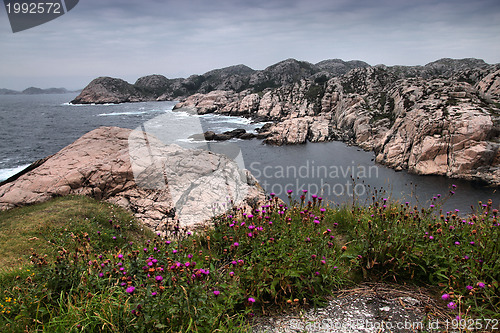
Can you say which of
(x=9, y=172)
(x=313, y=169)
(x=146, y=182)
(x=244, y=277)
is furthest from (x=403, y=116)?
(x=9, y=172)

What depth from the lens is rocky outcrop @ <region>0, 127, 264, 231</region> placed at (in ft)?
41.6

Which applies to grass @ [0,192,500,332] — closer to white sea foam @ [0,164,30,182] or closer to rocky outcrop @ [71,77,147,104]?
white sea foam @ [0,164,30,182]

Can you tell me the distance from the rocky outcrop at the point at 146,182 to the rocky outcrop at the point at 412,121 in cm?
2983

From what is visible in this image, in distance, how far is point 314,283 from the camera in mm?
3932

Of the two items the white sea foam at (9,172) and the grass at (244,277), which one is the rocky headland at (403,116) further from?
the white sea foam at (9,172)

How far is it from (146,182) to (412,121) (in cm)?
3850

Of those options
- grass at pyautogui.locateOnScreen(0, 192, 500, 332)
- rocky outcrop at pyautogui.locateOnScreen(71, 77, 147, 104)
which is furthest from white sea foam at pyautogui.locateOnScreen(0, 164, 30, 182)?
rocky outcrop at pyautogui.locateOnScreen(71, 77, 147, 104)

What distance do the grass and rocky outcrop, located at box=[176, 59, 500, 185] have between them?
3508cm

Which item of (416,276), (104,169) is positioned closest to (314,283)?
(416,276)

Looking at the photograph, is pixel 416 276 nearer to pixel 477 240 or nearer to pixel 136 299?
pixel 477 240

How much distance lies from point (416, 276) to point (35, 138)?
6798 centimetres

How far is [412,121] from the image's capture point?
1567 inches

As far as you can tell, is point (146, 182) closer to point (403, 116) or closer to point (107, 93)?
point (403, 116)

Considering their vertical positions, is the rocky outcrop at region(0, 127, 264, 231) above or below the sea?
above
